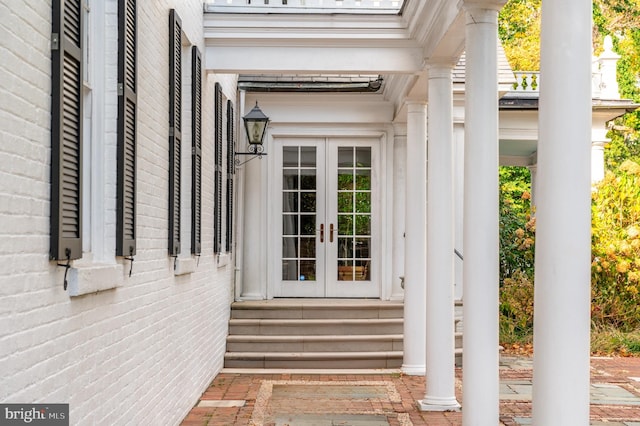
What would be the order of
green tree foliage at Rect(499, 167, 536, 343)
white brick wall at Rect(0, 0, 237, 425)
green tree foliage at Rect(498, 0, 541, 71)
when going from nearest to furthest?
white brick wall at Rect(0, 0, 237, 425) < green tree foliage at Rect(499, 167, 536, 343) < green tree foliage at Rect(498, 0, 541, 71)

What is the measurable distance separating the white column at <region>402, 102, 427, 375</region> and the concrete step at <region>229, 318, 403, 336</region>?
1.10 metres

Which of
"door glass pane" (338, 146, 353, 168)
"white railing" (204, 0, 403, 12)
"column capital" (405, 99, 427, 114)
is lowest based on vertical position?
"door glass pane" (338, 146, 353, 168)

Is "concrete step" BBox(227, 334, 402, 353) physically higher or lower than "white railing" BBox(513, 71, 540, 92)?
lower

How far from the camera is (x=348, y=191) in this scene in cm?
1387

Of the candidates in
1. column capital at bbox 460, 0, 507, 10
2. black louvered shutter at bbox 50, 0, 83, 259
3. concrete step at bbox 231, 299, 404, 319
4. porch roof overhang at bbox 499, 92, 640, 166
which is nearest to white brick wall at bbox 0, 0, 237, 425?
black louvered shutter at bbox 50, 0, 83, 259

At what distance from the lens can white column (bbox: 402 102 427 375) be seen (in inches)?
409

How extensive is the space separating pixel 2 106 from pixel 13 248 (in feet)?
1.72

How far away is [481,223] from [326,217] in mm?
7196

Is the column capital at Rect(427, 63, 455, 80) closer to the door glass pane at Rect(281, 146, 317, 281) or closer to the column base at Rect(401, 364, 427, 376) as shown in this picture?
the column base at Rect(401, 364, 427, 376)

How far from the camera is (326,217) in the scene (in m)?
13.8

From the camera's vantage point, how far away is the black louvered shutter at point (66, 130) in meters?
3.82

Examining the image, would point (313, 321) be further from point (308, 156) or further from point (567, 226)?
point (567, 226)

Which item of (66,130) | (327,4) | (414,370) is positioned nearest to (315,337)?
(414,370)

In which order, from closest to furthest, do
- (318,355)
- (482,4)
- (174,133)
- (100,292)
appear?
(100,292) < (482,4) < (174,133) < (318,355)
